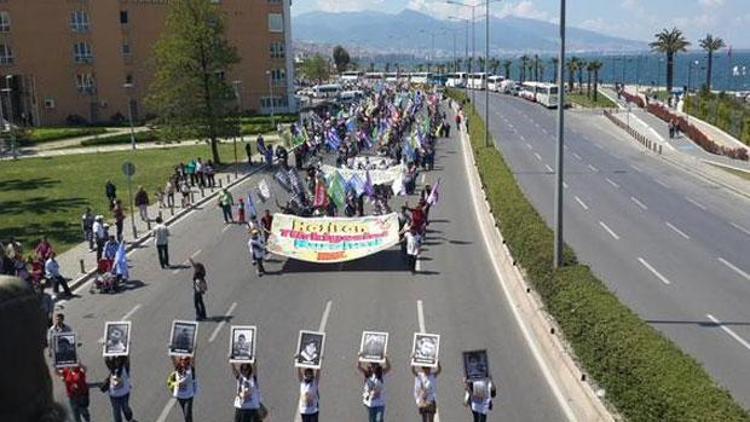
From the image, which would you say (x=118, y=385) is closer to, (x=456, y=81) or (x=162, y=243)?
(x=162, y=243)

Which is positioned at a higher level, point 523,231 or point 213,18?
point 213,18

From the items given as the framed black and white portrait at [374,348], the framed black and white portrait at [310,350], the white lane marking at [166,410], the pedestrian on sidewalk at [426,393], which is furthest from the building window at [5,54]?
the pedestrian on sidewalk at [426,393]

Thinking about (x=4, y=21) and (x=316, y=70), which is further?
(x=316, y=70)

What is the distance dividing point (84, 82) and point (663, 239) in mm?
69081

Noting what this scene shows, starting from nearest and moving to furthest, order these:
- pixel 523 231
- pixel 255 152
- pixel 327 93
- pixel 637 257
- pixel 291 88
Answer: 1. pixel 523 231
2. pixel 637 257
3. pixel 255 152
4. pixel 291 88
5. pixel 327 93

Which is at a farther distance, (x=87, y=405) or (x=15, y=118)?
(x=15, y=118)

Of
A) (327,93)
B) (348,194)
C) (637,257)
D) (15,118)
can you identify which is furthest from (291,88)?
(637,257)

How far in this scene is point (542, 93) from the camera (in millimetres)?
103812

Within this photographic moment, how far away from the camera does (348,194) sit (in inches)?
1241

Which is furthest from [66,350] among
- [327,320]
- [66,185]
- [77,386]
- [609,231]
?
[66,185]

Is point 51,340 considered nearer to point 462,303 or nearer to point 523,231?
point 462,303

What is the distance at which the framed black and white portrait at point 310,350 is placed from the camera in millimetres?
13328

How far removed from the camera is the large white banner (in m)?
25.2

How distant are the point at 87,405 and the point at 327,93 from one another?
390 ft
